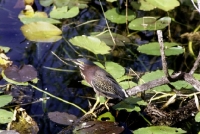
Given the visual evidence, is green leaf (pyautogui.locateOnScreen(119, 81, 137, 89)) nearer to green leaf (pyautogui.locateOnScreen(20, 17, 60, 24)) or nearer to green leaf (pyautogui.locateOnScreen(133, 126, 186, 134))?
green leaf (pyautogui.locateOnScreen(133, 126, 186, 134))

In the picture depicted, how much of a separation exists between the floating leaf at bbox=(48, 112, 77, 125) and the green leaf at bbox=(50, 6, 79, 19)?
123 cm

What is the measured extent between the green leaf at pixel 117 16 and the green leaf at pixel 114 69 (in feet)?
2.55

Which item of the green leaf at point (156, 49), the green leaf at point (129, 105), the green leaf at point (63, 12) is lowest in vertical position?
the green leaf at point (129, 105)

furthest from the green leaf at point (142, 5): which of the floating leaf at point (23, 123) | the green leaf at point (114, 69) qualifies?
the floating leaf at point (23, 123)

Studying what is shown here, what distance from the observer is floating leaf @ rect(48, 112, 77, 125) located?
242 cm

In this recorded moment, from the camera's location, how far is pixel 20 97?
2666mm

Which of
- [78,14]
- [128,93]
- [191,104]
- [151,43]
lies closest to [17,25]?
[78,14]

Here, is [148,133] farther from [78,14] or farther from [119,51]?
[78,14]

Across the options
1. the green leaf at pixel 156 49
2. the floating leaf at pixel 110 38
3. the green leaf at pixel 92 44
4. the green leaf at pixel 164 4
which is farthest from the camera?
the green leaf at pixel 164 4

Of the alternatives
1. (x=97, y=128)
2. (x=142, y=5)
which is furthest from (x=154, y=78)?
(x=142, y=5)

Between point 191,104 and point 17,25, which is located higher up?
point 17,25

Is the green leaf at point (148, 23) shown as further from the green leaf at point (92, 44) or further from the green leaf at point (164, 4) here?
the green leaf at point (92, 44)

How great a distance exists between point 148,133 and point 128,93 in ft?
0.95

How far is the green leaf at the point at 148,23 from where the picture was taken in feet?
11.6
